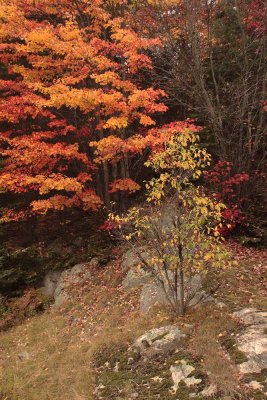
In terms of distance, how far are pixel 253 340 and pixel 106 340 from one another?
326 centimetres

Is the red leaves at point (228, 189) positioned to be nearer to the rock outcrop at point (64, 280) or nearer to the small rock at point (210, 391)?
the rock outcrop at point (64, 280)

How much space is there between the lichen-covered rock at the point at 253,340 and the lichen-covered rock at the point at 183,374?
77cm

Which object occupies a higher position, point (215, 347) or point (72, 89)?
point (72, 89)

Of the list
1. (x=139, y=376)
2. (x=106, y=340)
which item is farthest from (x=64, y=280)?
(x=139, y=376)

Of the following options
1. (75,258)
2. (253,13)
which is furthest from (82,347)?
(253,13)

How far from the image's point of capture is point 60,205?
13.1 metres

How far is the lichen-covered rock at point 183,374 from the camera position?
5.83 m

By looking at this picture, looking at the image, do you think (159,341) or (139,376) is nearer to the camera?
(139,376)

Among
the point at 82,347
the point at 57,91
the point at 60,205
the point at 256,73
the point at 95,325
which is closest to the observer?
the point at 82,347

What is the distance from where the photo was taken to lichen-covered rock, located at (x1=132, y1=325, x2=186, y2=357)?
6805mm

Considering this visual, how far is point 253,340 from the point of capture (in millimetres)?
6309

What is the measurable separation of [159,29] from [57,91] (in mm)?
4945

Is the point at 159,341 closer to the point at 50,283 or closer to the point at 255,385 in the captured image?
the point at 255,385

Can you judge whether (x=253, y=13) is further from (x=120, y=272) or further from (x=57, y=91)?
(x=120, y=272)
